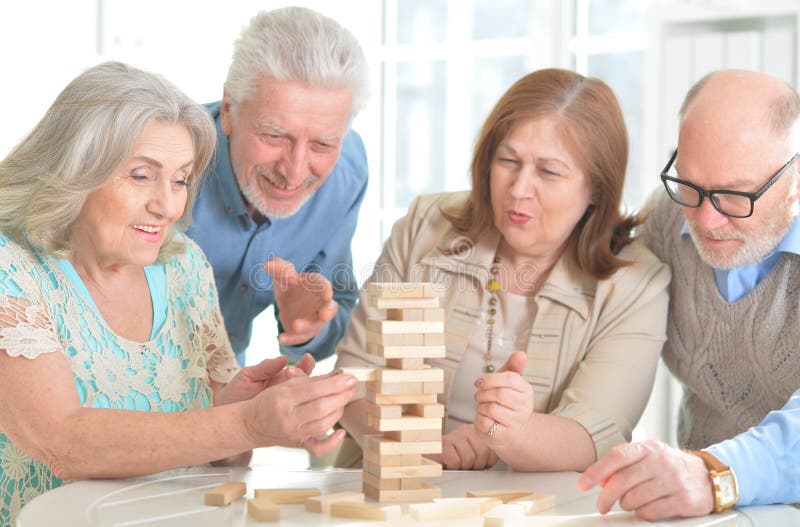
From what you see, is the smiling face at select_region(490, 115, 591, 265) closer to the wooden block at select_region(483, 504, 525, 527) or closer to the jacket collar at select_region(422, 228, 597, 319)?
the jacket collar at select_region(422, 228, 597, 319)

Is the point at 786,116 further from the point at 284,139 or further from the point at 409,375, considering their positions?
the point at 284,139

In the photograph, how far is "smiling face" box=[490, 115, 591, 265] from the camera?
8.46 feet

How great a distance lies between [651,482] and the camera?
5.85ft

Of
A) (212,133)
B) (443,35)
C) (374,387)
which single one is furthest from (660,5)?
(374,387)

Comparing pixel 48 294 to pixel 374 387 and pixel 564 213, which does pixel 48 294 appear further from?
pixel 564 213

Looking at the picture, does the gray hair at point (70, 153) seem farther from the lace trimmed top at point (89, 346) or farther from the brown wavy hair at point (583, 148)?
the brown wavy hair at point (583, 148)

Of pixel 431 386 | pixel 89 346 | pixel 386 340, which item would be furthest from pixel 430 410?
pixel 89 346

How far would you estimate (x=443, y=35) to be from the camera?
577 centimetres

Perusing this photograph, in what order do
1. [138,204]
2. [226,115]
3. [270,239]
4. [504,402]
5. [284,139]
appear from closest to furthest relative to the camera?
[504,402] → [138,204] → [284,139] → [226,115] → [270,239]

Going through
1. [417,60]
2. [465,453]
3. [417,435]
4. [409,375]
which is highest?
[417,60]

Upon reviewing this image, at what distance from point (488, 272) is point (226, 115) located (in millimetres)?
908

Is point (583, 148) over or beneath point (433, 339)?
over

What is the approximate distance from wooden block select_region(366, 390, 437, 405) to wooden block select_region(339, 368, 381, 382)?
3 cm

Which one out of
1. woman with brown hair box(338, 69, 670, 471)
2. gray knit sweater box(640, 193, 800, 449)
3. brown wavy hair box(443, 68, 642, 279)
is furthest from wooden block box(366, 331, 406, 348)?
gray knit sweater box(640, 193, 800, 449)
